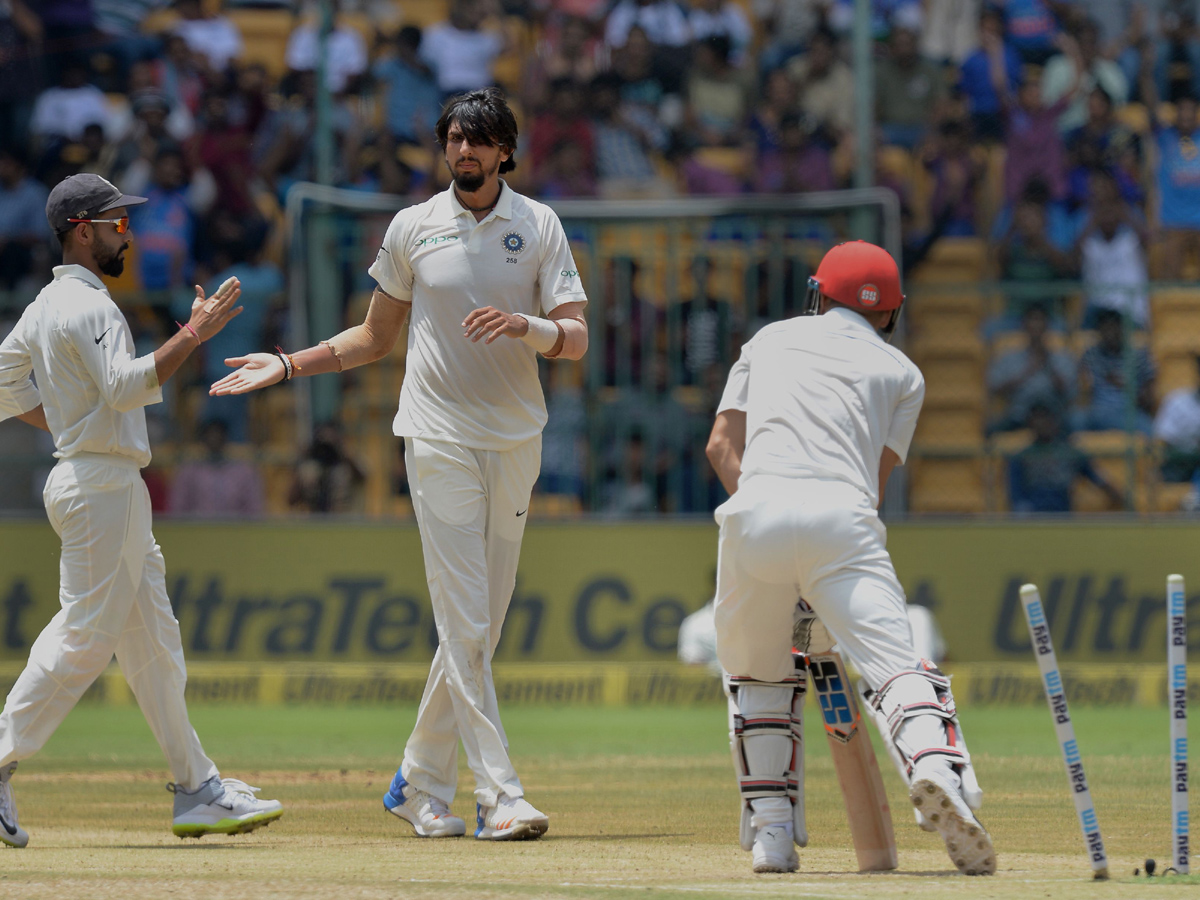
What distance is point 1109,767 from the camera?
341 inches

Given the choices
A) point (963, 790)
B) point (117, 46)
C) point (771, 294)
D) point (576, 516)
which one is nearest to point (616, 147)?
point (771, 294)

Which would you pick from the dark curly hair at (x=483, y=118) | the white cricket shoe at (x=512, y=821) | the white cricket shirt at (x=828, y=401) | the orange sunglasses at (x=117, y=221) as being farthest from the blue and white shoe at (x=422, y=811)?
the dark curly hair at (x=483, y=118)

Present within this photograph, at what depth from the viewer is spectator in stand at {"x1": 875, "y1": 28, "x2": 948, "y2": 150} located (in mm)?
16781

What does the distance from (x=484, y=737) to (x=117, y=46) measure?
42.5ft

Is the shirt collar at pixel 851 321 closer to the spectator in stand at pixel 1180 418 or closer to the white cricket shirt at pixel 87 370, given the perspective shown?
the white cricket shirt at pixel 87 370

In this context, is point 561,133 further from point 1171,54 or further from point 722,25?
point 1171,54

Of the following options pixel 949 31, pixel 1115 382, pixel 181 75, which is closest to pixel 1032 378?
pixel 1115 382

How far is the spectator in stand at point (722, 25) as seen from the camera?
16.8 metres

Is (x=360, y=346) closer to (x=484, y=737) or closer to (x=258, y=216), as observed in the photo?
(x=484, y=737)

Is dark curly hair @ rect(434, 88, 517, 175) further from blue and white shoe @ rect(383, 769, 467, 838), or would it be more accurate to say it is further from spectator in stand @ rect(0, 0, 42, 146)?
spectator in stand @ rect(0, 0, 42, 146)

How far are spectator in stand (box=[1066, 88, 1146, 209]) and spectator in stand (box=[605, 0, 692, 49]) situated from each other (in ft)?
12.0

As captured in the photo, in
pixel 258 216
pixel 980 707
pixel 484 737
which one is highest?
pixel 258 216

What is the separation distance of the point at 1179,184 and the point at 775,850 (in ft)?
39.3

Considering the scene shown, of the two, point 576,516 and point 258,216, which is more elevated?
point 258,216
